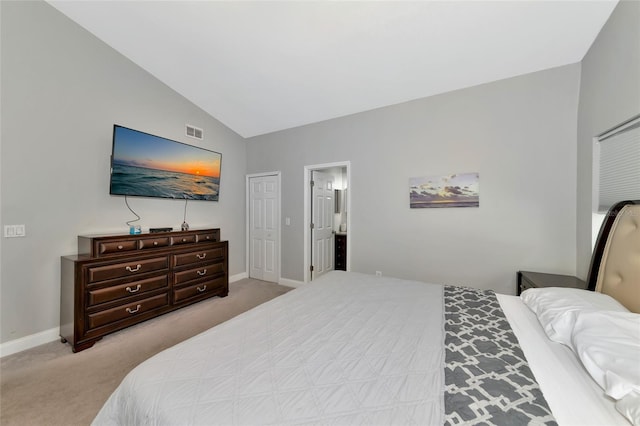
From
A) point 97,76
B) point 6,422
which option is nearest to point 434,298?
point 6,422

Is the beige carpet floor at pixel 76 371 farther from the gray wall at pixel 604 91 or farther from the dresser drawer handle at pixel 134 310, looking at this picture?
the gray wall at pixel 604 91

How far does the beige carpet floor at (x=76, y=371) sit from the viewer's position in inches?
62.6

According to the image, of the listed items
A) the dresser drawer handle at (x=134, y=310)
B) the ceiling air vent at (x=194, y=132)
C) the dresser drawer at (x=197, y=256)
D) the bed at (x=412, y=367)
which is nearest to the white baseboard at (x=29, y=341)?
the dresser drawer handle at (x=134, y=310)

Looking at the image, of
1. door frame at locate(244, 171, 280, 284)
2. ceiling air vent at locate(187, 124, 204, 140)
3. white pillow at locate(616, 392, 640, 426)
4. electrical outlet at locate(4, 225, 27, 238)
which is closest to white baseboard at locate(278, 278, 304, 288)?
door frame at locate(244, 171, 280, 284)

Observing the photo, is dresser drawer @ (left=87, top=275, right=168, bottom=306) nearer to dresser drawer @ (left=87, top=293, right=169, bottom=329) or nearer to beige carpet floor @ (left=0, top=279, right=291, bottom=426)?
dresser drawer @ (left=87, top=293, right=169, bottom=329)

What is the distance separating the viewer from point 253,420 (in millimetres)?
718

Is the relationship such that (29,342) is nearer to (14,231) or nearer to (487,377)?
(14,231)

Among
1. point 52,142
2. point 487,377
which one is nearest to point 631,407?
point 487,377

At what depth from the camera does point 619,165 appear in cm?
182

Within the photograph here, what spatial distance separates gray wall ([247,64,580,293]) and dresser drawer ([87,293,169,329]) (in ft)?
8.45

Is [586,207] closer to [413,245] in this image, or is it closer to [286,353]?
[413,245]

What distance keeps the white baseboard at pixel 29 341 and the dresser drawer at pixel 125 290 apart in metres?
0.65

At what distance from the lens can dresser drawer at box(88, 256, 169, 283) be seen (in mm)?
2377

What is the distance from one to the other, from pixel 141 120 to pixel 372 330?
12.5 feet
